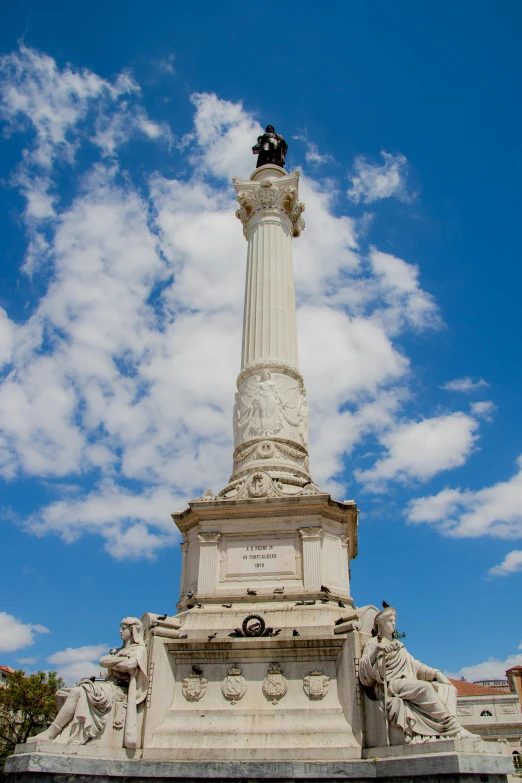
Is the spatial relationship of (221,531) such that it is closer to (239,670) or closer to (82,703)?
(239,670)

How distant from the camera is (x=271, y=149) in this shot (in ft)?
80.8

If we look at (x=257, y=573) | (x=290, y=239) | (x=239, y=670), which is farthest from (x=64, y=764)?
(x=290, y=239)

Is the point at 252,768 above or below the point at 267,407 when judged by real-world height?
below

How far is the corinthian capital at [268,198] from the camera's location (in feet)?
71.8

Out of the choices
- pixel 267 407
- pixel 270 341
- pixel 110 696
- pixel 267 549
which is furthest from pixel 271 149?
pixel 110 696

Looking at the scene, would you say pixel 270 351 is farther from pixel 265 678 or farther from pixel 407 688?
pixel 407 688

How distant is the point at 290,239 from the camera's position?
22.1 metres

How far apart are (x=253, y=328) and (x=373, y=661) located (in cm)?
1113

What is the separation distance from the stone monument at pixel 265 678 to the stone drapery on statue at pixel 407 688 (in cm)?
2

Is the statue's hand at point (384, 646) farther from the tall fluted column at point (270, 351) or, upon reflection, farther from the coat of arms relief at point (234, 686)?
the tall fluted column at point (270, 351)

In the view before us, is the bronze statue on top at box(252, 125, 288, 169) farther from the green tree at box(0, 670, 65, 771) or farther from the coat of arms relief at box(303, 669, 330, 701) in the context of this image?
the green tree at box(0, 670, 65, 771)

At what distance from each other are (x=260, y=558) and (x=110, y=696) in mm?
4369

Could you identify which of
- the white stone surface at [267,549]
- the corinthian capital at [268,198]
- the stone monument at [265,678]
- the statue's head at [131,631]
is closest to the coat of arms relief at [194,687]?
the stone monument at [265,678]

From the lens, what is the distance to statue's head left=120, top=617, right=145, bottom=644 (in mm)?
12820
